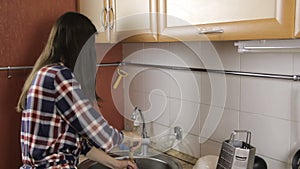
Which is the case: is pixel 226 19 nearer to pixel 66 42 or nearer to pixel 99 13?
pixel 66 42

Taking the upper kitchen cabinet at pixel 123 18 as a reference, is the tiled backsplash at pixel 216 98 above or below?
below

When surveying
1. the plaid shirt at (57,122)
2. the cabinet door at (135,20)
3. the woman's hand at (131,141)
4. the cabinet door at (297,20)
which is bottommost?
the woman's hand at (131,141)

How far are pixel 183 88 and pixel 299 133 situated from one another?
0.63 metres

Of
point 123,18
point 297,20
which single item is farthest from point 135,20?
point 297,20

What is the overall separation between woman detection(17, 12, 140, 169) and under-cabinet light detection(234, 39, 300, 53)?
550 millimetres

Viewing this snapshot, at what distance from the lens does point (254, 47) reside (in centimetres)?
99

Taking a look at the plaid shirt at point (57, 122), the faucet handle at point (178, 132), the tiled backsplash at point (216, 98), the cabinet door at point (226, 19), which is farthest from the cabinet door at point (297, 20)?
the faucet handle at point (178, 132)

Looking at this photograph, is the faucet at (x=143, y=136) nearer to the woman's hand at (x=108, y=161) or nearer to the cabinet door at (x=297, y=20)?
the woman's hand at (x=108, y=161)

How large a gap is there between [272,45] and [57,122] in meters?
0.75

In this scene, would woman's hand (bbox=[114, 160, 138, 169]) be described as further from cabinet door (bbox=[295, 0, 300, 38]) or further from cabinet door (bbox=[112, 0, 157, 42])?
cabinet door (bbox=[295, 0, 300, 38])

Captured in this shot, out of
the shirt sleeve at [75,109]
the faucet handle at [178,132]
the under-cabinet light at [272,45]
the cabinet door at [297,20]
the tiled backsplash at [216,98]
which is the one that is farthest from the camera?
the faucet handle at [178,132]

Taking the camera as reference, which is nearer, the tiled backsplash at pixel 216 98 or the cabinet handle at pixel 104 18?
the tiled backsplash at pixel 216 98

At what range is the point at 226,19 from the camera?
3.18ft

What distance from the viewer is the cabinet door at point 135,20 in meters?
1.26
